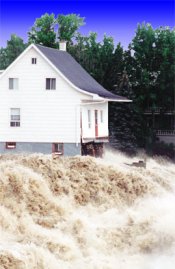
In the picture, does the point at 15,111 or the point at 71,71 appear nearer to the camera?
the point at 15,111

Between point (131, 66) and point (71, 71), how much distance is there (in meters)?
10.0

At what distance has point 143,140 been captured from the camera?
37.6 m

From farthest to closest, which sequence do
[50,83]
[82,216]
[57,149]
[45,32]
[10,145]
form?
[45,32] → [10,145] → [50,83] → [57,149] → [82,216]

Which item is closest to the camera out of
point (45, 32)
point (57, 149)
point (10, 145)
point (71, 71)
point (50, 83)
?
point (57, 149)

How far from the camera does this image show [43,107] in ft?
93.9

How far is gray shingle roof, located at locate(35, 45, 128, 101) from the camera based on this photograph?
29206 millimetres

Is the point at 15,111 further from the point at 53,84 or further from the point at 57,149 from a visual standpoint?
the point at 57,149

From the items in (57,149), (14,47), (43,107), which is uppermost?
(14,47)

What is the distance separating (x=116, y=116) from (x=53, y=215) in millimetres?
19960

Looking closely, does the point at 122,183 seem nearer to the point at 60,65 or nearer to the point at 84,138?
the point at 84,138

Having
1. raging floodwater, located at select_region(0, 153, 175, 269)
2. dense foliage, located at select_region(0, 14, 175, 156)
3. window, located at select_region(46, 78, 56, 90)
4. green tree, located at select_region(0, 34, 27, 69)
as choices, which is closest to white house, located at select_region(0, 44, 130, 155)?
window, located at select_region(46, 78, 56, 90)

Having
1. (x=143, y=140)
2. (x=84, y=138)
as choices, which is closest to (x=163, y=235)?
(x=84, y=138)

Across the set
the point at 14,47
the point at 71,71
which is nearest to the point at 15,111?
the point at 71,71

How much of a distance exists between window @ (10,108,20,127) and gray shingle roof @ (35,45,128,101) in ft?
8.33
